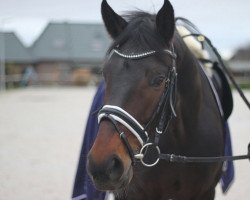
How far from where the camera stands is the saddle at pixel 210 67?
12.6 ft

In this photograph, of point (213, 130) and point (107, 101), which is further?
point (213, 130)

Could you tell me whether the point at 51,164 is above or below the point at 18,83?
above

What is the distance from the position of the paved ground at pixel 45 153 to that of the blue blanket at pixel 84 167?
132 centimetres

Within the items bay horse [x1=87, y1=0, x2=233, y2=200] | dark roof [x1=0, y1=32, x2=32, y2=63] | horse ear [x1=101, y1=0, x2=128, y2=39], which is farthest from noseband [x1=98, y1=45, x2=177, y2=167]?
dark roof [x1=0, y1=32, x2=32, y2=63]

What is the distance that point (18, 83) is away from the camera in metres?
36.6

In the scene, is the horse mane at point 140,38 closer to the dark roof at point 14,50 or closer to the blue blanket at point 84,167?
the blue blanket at point 84,167

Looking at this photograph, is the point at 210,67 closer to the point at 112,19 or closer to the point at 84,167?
the point at 84,167

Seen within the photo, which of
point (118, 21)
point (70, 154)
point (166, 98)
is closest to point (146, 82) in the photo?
point (166, 98)

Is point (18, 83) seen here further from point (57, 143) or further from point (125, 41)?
point (125, 41)

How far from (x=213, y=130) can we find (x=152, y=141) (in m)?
1.02

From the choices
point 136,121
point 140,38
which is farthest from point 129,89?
point 140,38

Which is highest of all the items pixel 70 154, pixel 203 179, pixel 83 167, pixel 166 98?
pixel 166 98

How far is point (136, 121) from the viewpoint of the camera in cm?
229

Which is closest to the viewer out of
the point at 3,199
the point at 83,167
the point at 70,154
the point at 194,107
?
the point at 194,107
